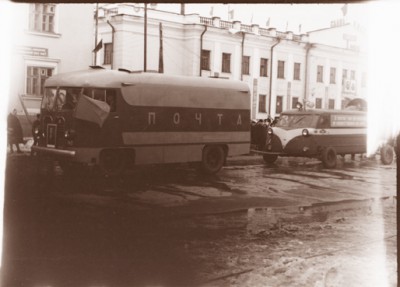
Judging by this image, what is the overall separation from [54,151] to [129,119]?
1.77 m

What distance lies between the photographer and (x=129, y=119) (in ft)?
40.3

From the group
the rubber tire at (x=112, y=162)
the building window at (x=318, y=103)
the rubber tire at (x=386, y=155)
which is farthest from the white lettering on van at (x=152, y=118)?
the rubber tire at (x=386, y=155)

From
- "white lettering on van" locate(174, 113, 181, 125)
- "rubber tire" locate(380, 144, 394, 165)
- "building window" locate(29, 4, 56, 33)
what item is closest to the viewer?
"building window" locate(29, 4, 56, 33)

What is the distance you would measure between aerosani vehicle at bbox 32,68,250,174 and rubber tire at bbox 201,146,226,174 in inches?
1.0

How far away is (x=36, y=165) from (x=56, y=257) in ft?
27.1

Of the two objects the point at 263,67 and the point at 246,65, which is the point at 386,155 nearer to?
the point at 263,67

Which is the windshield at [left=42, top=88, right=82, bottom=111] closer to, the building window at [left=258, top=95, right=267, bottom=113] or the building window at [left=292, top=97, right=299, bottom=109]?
the building window at [left=258, top=95, right=267, bottom=113]

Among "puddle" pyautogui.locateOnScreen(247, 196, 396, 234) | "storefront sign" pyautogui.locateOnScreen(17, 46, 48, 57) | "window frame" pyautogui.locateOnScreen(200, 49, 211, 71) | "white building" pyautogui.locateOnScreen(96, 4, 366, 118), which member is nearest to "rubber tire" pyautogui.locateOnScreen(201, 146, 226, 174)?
"white building" pyautogui.locateOnScreen(96, 4, 366, 118)

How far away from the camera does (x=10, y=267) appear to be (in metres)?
5.11

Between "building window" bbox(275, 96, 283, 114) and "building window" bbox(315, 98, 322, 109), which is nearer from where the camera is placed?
"building window" bbox(315, 98, 322, 109)

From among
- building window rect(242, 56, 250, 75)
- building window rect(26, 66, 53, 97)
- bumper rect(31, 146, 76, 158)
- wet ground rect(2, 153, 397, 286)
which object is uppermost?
building window rect(242, 56, 250, 75)

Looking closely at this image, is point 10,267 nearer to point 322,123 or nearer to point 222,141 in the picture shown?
point 222,141

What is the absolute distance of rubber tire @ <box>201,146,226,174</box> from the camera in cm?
1372

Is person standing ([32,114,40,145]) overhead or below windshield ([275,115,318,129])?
below
